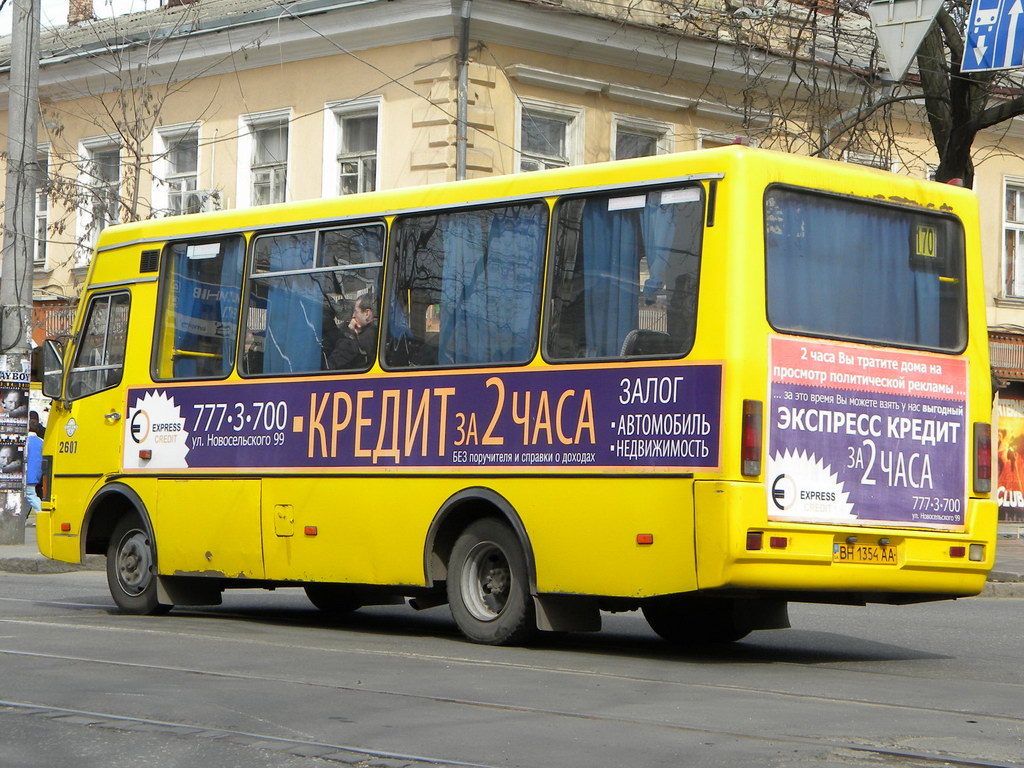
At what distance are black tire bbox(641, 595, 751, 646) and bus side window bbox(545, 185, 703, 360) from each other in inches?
82.4

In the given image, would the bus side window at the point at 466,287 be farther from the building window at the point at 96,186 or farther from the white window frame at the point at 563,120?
the building window at the point at 96,186

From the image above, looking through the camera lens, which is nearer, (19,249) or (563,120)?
(19,249)

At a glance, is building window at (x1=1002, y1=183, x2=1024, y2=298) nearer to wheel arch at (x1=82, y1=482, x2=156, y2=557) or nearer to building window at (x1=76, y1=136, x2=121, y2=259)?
building window at (x1=76, y1=136, x2=121, y2=259)

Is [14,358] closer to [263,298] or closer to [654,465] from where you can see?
[263,298]

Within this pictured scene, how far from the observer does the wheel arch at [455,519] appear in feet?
37.5

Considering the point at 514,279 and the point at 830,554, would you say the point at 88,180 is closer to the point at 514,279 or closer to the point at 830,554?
the point at 514,279

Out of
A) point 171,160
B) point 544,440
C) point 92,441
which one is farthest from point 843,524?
point 171,160

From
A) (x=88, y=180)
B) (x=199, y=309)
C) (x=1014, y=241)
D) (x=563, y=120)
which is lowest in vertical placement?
(x=199, y=309)

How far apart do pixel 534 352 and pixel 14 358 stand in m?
12.8

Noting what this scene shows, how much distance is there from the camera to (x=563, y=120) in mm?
27812

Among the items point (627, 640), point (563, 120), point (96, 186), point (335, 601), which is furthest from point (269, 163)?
point (627, 640)

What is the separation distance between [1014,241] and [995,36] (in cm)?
1609

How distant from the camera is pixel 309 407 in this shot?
12.8 metres

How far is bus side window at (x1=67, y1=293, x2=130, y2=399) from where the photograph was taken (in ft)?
47.3
